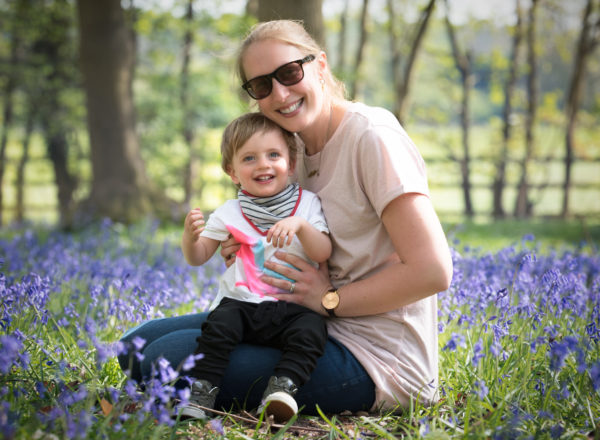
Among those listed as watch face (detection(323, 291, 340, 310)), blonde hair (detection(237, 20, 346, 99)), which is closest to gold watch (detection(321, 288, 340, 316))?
watch face (detection(323, 291, 340, 310))

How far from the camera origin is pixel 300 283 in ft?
8.30

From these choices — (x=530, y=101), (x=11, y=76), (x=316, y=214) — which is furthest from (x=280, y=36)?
(x=530, y=101)

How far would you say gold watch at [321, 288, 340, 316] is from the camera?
2475mm

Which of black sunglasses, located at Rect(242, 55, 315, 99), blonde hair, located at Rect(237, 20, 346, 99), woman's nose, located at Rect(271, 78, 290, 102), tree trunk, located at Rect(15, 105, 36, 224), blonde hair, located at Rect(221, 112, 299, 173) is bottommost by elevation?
tree trunk, located at Rect(15, 105, 36, 224)

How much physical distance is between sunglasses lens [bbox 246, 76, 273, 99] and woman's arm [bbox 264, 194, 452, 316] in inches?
31.5

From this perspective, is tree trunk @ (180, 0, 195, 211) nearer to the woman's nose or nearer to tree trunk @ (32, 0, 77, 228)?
tree trunk @ (32, 0, 77, 228)

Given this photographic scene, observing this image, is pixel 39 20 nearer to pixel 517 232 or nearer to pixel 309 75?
pixel 517 232

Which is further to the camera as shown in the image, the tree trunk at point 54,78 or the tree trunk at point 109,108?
the tree trunk at point 54,78

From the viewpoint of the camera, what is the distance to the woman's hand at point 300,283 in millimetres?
2516

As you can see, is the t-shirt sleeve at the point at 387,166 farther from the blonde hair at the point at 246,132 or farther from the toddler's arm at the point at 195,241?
the toddler's arm at the point at 195,241

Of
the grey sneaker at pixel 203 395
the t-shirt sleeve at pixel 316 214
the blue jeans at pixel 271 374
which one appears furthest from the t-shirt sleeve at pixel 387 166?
the grey sneaker at pixel 203 395

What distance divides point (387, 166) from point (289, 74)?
2.18 ft

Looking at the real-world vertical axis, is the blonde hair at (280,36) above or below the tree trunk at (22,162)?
above

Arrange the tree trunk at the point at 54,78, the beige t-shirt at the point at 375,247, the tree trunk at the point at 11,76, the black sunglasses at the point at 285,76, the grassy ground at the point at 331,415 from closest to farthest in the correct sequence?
the grassy ground at the point at 331,415 → the beige t-shirt at the point at 375,247 → the black sunglasses at the point at 285,76 → the tree trunk at the point at 11,76 → the tree trunk at the point at 54,78
